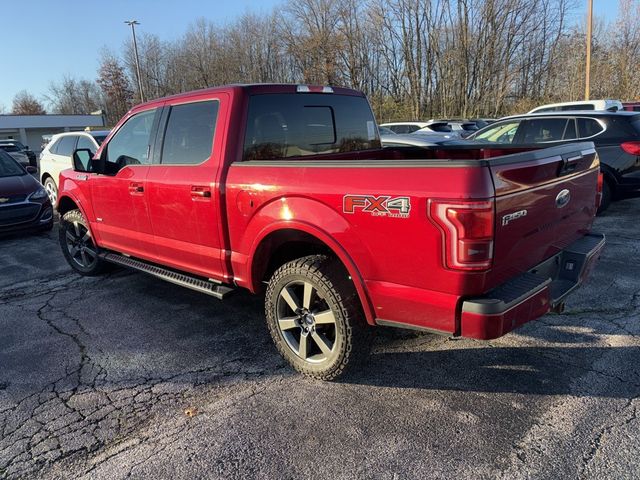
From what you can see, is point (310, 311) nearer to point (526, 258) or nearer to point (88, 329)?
point (526, 258)

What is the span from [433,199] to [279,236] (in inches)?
50.7

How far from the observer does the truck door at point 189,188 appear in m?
3.71

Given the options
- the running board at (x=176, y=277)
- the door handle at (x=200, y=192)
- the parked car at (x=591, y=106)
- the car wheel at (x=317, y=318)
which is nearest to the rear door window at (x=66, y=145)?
the running board at (x=176, y=277)

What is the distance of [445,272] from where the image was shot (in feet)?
8.17

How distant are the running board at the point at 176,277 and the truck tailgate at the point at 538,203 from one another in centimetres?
216

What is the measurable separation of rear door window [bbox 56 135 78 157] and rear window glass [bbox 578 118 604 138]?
31.7 feet

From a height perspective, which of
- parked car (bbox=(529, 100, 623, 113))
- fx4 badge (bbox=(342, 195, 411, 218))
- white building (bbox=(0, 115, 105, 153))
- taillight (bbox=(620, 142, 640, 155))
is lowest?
taillight (bbox=(620, 142, 640, 155))

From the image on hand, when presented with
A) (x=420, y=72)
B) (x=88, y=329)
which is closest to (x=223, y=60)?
(x=420, y=72)

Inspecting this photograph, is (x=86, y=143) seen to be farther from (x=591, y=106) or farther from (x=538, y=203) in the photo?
(x=591, y=106)

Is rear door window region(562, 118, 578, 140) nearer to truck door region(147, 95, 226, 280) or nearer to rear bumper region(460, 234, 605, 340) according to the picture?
rear bumper region(460, 234, 605, 340)

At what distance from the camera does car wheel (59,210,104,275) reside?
5711mm

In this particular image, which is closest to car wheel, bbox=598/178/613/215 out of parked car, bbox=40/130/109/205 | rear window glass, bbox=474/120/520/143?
rear window glass, bbox=474/120/520/143

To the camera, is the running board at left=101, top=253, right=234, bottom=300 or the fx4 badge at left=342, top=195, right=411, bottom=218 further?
the running board at left=101, top=253, right=234, bottom=300

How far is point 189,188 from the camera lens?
3820mm
